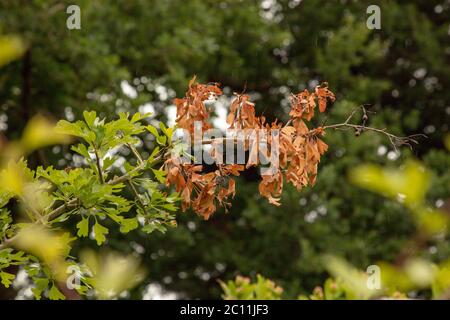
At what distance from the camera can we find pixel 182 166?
213 cm

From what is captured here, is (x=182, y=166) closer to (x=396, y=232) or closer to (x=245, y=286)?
(x=245, y=286)

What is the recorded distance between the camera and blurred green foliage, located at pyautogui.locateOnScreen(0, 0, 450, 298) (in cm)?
816

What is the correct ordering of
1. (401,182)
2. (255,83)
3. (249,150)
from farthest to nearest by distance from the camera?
(255,83)
(249,150)
(401,182)

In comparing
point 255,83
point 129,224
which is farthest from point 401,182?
point 255,83

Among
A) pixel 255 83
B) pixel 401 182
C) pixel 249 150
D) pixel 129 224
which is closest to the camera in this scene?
pixel 401 182

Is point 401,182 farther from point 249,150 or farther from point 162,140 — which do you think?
point 162,140

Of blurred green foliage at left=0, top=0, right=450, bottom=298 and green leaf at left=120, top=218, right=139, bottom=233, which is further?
blurred green foliage at left=0, top=0, right=450, bottom=298

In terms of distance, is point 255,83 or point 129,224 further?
point 255,83

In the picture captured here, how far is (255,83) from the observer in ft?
32.6

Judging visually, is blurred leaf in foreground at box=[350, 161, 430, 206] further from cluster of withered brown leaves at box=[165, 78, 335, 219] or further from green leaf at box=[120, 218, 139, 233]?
green leaf at box=[120, 218, 139, 233]

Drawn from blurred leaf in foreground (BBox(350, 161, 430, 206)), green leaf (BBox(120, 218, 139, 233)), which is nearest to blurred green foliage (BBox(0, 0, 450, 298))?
green leaf (BBox(120, 218, 139, 233))

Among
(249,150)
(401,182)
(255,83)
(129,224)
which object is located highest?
(255,83)

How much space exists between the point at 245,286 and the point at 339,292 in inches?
22.3
